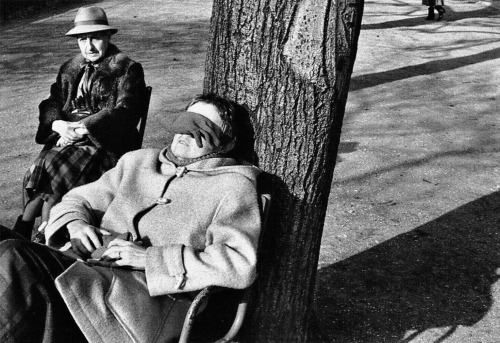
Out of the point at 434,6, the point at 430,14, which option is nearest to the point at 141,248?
the point at 430,14

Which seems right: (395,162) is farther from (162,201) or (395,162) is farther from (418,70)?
(418,70)

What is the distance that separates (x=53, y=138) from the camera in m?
4.80

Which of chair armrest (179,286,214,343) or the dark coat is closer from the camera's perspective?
chair armrest (179,286,214,343)

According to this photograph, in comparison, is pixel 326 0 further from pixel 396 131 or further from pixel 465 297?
pixel 396 131

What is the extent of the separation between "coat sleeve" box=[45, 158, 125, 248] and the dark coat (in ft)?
3.39

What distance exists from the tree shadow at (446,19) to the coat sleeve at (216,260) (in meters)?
11.9

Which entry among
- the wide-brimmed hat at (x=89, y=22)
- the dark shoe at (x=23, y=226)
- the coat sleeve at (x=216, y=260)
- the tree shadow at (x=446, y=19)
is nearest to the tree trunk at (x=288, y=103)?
the coat sleeve at (x=216, y=260)

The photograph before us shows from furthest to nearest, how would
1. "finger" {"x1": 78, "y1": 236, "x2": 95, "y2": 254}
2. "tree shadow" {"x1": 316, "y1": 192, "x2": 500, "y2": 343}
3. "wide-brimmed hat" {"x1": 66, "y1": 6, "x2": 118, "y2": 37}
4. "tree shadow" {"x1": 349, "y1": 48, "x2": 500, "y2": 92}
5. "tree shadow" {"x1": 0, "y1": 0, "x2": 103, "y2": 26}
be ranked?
"tree shadow" {"x1": 0, "y1": 0, "x2": 103, "y2": 26} → "tree shadow" {"x1": 349, "y1": 48, "x2": 500, "y2": 92} → "wide-brimmed hat" {"x1": 66, "y1": 6, "x2": 118, "y2": 37} → "tree shadow" {"x1": 316, "y1": 192, "x2": 500, "y2": 343} → "finger" {"x1": 78, "y1": 236, "x2": 95, "y2": 254}

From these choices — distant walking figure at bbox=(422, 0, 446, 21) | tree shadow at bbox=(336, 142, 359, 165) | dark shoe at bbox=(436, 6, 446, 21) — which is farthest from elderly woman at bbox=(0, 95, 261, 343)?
dark shoe at bbox=(436, 6, 446, 21)

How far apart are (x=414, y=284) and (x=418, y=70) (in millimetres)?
6723

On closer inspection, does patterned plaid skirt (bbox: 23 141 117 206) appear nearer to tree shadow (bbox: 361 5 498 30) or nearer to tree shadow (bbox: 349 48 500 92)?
tree shadow (bbox: 349 48 500 92)

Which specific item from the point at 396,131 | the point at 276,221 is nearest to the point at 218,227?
the point at 276,221

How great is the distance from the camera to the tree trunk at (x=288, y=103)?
3170mm

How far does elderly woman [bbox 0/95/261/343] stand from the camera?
2.89m
